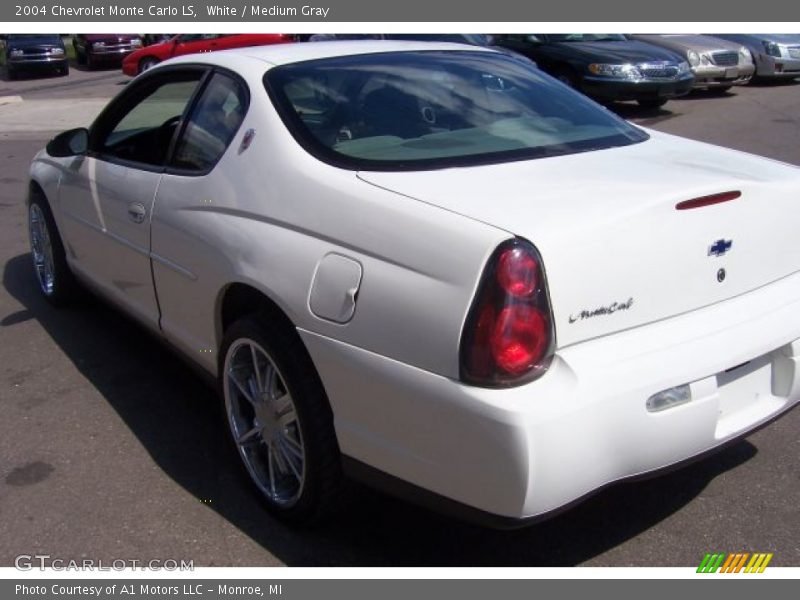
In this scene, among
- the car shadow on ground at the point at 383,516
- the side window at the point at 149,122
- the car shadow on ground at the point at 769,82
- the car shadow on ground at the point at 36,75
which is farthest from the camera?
the car shadow on ground at the point at 36,75

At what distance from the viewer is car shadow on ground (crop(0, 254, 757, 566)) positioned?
3.03m

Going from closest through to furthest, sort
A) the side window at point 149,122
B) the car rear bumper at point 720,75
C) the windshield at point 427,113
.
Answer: the windshield at point 427,113 → the side window at point 149,122 → the car rear bumper at point 720,75

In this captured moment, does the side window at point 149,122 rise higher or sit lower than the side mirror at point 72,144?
higher

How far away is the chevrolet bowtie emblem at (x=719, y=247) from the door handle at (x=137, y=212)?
233cm

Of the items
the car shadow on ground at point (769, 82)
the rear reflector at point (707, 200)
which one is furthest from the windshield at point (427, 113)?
the car shadow on ground at point (769, 82)

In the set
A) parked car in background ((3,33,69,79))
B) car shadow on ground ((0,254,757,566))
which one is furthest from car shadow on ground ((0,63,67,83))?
car shadow on ground ((0,254,757,566))

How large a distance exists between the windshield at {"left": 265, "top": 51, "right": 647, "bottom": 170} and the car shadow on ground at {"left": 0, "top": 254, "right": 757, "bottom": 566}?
1195mm

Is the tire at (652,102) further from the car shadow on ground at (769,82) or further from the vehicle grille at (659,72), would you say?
the car shadow on ground at (769,82)

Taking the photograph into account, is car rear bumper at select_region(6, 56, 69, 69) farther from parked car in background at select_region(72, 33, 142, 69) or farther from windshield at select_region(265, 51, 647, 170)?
windshield at select_region(265, 51, 647, 170)

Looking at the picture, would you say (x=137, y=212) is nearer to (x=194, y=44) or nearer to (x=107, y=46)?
(x=194, y=44)

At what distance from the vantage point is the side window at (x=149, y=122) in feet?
13.6

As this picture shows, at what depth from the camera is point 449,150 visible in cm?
316

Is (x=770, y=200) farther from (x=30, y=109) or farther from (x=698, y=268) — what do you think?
(x=30, y=109)

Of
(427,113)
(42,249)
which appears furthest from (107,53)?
(427,113)
